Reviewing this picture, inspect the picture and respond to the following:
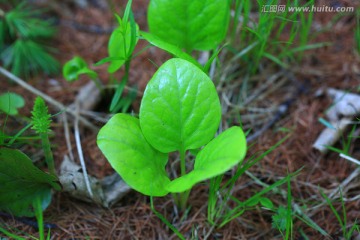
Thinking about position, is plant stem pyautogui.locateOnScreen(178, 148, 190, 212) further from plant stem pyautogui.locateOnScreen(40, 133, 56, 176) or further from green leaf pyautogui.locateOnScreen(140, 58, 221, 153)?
plant stem pyautogui.locateOnScreen(40, 133, 56, 176)

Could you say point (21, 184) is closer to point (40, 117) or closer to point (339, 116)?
point (40, 117)

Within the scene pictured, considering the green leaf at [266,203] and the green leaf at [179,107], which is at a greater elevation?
the green leaf at [179,107]

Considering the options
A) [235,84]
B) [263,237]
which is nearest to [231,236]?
[263,237]

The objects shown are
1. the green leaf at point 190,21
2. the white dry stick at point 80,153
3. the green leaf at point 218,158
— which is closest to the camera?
the green leaf at point 218,158

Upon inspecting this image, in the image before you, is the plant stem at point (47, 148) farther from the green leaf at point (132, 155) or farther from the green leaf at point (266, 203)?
the green leaf at point (266, 203)

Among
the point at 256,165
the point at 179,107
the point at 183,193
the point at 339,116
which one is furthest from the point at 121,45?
the point at 339,116

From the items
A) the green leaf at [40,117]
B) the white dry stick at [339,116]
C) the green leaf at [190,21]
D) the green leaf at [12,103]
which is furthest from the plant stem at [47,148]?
the white dry stick at [339,116]

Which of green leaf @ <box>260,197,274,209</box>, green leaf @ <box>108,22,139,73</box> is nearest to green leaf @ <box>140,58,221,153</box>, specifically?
green leaf @ <box>108,22,139,73</box>
